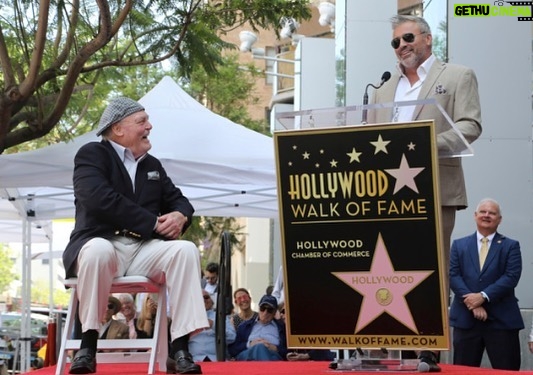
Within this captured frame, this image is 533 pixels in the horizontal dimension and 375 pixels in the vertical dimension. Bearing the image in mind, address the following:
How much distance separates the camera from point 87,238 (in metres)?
7.12

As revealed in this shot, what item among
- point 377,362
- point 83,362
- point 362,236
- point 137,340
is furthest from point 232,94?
point 362,236

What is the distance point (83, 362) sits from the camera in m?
7.04

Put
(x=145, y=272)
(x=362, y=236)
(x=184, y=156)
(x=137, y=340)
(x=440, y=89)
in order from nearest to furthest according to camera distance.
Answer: (x=362, y=236) < (x=440, y=89) < (x=145, y=272) < (x=137, y=340) < (x=184, y=156)

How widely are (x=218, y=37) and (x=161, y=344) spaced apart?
657 cm

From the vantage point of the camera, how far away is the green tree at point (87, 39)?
475 inches

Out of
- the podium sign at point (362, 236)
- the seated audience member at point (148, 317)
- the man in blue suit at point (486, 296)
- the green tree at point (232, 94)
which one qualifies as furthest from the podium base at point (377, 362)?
the green tree at point (232, 94)

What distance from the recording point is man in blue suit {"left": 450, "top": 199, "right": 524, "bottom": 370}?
31.6 feet

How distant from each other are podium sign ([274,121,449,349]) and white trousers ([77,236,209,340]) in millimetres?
770

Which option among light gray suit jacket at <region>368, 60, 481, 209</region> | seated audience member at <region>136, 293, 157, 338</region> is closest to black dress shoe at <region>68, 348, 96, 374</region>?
light gray suit jacket at <region>368, 60, 481, 209</region>

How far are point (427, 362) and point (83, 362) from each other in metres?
2.05

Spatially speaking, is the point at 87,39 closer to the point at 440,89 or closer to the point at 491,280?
the point at 491,280

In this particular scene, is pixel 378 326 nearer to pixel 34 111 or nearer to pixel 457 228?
pixel 457 228

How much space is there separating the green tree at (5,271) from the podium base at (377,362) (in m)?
85.1

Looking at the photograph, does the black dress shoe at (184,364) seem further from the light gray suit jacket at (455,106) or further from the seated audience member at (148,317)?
the seated audience member at (148,317)
